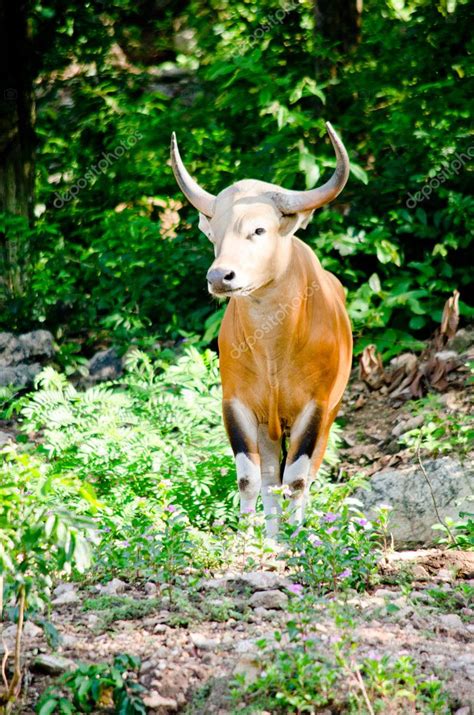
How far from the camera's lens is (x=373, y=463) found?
755cm

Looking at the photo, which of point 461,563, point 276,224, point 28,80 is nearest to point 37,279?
point 28,80

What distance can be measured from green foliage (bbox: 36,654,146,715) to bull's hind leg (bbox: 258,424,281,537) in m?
1.96

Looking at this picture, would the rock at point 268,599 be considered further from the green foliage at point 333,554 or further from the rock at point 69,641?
the rock at point 69,641

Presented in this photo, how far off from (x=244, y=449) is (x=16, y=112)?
6322 millimetres

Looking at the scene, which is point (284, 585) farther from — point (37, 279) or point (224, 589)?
point (37, 279)

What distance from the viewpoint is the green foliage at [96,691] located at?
3.31 m

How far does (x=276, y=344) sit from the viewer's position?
514 centimetres

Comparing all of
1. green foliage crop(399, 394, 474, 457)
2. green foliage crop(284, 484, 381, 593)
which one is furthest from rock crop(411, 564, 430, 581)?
green foliage crop(399, 394, 474, 457)

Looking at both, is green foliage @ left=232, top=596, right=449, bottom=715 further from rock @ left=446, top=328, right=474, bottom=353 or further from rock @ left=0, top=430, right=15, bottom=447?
rock @ left=446, top=328, right=474, bottom=353
